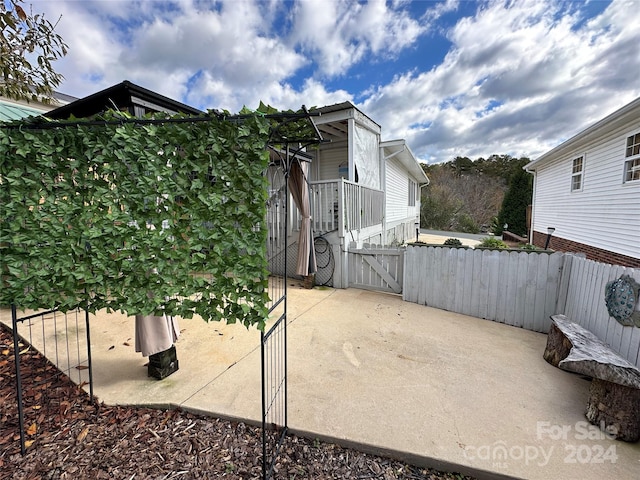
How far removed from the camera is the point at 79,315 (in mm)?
4594

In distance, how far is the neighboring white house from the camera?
6305 mm

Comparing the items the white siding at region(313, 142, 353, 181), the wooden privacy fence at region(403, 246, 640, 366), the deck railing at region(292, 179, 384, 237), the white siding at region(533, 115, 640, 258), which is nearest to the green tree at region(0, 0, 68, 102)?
the deck railing at region(292, 179, 384, 237)

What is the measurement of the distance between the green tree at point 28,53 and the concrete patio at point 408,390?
10.1 ft

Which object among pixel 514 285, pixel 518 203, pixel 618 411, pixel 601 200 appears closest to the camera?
pixel 618 411

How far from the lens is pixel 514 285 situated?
442cm

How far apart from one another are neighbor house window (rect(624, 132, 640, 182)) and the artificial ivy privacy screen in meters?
9.06

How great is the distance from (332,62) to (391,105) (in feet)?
35.0

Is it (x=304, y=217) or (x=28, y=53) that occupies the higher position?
(x=28, y=53)

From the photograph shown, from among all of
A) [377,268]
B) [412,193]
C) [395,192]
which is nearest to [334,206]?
[377,268]

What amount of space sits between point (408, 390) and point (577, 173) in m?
10.6

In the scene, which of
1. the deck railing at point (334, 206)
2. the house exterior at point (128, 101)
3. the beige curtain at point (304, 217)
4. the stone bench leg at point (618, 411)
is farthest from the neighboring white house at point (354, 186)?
the stone bench leg at point (618, 411)

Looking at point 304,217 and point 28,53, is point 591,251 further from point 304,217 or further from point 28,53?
point 28,53

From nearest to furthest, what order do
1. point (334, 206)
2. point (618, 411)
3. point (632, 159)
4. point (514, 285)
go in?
point (618, 411), point (514, 285), point (632, 159), point (334, 206)

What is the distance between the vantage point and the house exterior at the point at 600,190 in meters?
6.33
